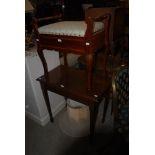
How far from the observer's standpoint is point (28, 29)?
1.86 metres

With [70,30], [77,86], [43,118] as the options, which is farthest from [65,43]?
[43,118]

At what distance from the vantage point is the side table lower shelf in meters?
1.32

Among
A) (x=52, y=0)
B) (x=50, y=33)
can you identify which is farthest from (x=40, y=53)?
(x=52, y=0)

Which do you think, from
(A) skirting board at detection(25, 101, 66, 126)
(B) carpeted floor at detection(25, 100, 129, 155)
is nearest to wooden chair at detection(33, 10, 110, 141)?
(B) carpeted floor at detection(25, 100, 129, 155)

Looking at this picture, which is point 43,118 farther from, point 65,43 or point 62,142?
point 65,43

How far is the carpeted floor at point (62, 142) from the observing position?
154 cm

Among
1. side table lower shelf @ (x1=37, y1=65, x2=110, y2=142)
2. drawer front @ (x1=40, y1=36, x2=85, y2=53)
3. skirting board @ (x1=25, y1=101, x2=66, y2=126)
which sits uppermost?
drawer front @ (x1=40, y1=36, x2=85, y2=53)

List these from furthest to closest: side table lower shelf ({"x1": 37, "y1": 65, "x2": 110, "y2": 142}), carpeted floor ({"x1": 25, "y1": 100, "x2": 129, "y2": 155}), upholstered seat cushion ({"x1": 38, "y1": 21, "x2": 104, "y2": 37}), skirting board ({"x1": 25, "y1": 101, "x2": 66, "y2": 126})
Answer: skirting board ({"x1": 25, "y1": 101, "x2": 66, "y2": 126}), carpeted floor ({"x1": 25, "y1": 100, "x2": 129, "y2": 155}), side table lower shelf ({"x1": 37, "y1": 65, "x2": 110, "y2": 142}), upholstered seat cushion ({"x1": 38, "y1": 21, "x2": 104, "y2": 37})

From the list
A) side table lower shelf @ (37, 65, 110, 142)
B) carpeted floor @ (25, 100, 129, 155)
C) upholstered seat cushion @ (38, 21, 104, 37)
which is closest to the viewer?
upholstered seat cushion @ (38, 21, 104, 37)

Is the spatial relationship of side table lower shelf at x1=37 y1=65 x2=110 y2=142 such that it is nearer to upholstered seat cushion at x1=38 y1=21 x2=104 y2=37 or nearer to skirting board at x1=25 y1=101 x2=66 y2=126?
skirting board at x1=25 y1=101 x2=66 y2=126

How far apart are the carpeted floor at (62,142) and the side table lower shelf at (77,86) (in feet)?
0.41

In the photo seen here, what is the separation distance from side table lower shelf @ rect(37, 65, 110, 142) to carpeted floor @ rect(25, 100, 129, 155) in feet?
0.41

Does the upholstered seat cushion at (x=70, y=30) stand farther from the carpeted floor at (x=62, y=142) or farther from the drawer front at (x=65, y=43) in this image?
the carpeted floor at (x=62, y=142)
